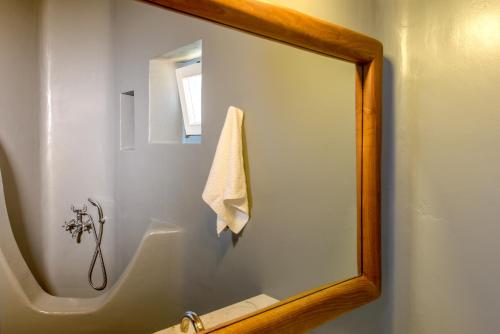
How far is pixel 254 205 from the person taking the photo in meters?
0.95

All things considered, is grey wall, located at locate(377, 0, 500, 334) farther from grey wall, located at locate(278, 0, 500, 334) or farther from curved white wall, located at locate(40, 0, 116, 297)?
curved white wall, located at locate(40, 0, 116, 297)

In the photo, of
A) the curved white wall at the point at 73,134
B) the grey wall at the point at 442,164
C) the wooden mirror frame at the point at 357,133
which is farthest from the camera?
the curved white wall at the point at 73,134

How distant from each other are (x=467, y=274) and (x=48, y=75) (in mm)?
1242

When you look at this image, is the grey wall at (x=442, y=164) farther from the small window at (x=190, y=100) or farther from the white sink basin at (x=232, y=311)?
the small window at (x=190, y=100)

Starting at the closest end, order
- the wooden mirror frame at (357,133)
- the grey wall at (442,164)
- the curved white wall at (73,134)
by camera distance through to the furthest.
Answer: the wooden mirror frame at (357,133) < the grey wall at (442,164) < the curved white wall at (73,134)

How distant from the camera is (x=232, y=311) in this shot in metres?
0.79

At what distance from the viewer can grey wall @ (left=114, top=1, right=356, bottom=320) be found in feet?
2.91

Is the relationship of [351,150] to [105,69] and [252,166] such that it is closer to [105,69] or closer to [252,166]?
[252,166]

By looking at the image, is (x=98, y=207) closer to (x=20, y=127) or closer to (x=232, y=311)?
(x=20, y=127)

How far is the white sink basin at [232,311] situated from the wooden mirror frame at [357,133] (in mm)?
72

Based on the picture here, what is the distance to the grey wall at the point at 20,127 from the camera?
0.78 metres

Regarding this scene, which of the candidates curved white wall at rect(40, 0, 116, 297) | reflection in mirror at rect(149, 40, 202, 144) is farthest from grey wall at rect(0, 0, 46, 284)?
reflection in mirror at rect(149, 40, 202, 144)

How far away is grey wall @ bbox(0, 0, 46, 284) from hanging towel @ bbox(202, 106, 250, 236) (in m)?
0.47

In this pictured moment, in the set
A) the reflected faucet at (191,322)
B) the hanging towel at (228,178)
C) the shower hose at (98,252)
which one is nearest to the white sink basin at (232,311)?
the reflected faucet at (191,322)
